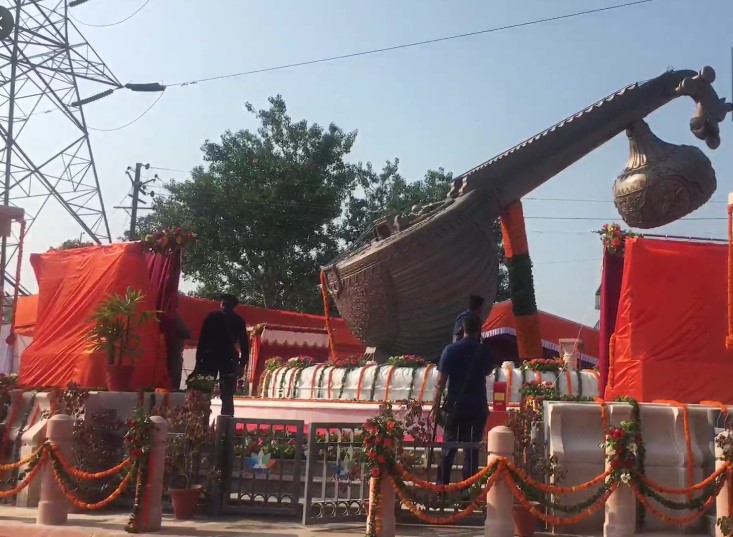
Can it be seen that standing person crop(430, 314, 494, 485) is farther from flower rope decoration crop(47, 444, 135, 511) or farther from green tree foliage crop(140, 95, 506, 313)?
green tree foliage crop(140, 95, 506, 313)

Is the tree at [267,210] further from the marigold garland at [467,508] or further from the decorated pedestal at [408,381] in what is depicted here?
the marigold garland at [467,508]

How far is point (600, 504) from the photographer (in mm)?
A: 6020

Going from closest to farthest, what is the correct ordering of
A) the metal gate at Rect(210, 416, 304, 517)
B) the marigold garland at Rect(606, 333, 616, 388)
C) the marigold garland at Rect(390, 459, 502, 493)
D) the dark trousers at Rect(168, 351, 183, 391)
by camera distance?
1. the marigold garland at Rect(390, 459, 502, 493)
2. the metal gate at Rect(210, 416, 304, 517)
3. the marigold garland at Rect(606, 333, 616, 388)
4. the dark trousers at Rect(168, 351, 183, 391)

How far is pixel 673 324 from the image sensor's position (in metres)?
8.20

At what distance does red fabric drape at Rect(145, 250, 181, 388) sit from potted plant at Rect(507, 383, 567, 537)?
185 inches

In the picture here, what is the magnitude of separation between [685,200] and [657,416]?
24.6 feet

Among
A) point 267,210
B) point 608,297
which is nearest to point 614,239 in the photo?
point 608,297

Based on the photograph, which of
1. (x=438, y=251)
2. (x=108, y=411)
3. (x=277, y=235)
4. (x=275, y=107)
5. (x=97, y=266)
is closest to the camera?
(x=108, y=411)

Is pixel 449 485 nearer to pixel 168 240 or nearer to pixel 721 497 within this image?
pixel 721 497

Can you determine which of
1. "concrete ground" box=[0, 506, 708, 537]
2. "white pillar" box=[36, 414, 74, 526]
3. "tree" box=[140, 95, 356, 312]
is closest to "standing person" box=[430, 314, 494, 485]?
"concrete ground" box=[0, 506, 708, 537]

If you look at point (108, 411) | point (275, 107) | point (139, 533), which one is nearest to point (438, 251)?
point (108, 411)

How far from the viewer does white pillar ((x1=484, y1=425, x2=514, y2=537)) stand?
589 cm

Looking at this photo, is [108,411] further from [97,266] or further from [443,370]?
[443,370]

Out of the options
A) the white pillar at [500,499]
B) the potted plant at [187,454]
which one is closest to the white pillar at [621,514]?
the white pillar at [500,499]
